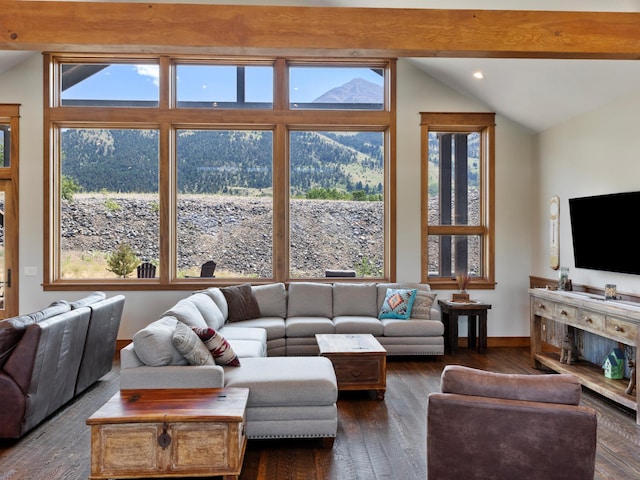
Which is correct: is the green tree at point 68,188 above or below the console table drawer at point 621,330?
above

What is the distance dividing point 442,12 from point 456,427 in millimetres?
2781

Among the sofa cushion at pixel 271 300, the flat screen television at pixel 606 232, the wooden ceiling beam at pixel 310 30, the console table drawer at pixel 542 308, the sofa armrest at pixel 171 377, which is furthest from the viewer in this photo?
the sofa cushion at pixel 271 300

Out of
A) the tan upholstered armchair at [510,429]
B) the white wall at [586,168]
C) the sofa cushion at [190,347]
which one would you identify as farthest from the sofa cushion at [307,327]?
the tan upholstered armchair at [510,429]

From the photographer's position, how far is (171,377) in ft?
10.5

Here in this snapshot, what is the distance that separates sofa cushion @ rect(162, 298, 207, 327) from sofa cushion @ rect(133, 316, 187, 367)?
28.0 inches

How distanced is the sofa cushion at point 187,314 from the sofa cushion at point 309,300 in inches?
64.9

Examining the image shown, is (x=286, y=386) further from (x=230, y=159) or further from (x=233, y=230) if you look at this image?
(x=230, y=159)

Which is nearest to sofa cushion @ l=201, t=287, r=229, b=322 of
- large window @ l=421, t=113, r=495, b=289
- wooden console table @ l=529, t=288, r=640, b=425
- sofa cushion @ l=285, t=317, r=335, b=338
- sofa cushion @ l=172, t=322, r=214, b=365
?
sofa cushion @ l=285, t=317, r=335, b=338

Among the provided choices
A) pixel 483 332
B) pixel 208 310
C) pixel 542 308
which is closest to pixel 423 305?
pixel 483 332

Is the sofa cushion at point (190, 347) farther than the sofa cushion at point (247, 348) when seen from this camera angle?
No

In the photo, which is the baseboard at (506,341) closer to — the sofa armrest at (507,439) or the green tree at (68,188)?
the sofa armrest at (507,439)

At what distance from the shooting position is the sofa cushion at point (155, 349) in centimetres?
323

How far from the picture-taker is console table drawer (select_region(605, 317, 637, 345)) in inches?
152

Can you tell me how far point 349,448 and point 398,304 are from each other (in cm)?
284
